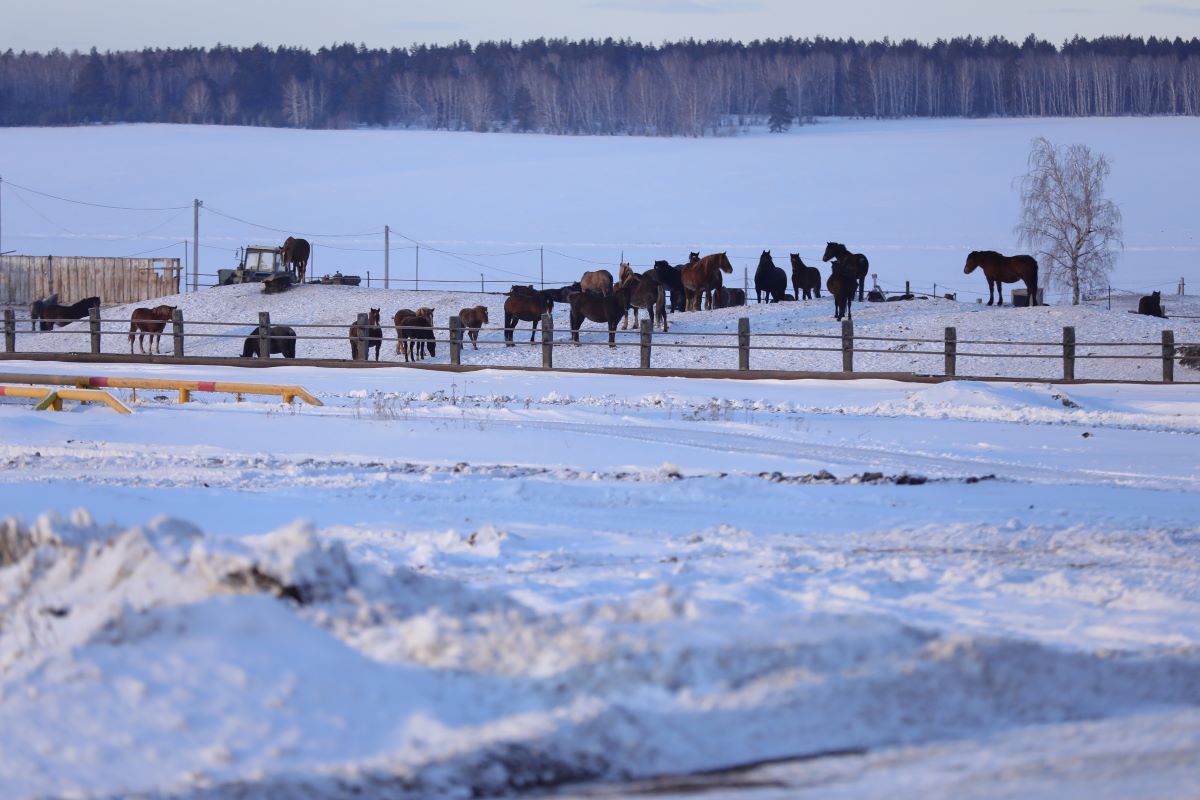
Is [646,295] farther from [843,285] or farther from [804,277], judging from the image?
[804,277]

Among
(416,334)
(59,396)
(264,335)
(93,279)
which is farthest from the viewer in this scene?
(93,279)

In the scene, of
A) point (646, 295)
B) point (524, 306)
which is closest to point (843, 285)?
point (646, 295)

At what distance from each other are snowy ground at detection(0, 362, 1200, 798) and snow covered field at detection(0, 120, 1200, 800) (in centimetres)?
2

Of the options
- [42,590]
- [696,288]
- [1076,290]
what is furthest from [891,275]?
[42,590]

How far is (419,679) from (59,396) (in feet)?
40.0

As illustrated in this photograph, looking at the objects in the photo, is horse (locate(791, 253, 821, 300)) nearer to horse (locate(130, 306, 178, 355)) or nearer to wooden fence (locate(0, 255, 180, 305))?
horse (locate(130, 306, 178, 355))

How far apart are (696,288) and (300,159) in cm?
8023

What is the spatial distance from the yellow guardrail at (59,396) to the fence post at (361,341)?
41.4 feet

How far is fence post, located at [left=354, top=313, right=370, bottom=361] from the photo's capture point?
2916 centimetres

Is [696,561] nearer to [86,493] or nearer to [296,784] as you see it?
[296,784]

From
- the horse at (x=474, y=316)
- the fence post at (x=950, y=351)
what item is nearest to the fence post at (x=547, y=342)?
the horse at (x=474, y=316)

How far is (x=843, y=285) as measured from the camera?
106 ft

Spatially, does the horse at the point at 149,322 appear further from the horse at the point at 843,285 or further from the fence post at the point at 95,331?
the horse at the point at 843,285

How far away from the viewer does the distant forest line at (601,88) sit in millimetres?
145625
